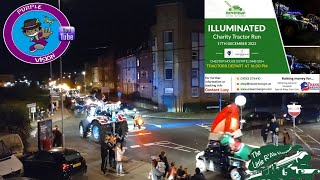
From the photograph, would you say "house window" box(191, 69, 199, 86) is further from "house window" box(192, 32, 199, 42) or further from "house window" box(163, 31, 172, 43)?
"house window" box(163, 31, 172, 43)

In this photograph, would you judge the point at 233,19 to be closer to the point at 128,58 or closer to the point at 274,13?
the point at 274,13

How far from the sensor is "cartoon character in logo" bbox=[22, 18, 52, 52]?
1248cm

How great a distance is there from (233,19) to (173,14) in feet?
122

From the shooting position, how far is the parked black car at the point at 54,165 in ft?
50.6

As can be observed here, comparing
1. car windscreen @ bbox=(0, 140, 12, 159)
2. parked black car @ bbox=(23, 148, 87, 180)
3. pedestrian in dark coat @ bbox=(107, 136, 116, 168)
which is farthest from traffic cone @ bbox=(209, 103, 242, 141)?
car windscreen @ bbox=(0, 140, 12, 159)

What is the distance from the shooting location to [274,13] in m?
8.62

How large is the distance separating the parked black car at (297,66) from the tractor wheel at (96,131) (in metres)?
16.4

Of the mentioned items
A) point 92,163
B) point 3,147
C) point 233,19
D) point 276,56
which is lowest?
point 92,163

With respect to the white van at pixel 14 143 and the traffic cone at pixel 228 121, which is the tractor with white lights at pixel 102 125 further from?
the traffic cone at pixel 228 121

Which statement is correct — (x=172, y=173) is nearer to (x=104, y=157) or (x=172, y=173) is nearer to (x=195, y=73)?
(x=104, y=157)

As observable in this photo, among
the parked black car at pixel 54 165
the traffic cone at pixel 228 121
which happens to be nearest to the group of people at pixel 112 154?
the parked black car at pixel 54 165

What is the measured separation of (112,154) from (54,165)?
3.05m

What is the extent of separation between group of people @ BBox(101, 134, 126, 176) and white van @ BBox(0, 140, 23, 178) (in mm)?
3455

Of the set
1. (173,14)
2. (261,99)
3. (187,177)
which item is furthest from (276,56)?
(261,99)
